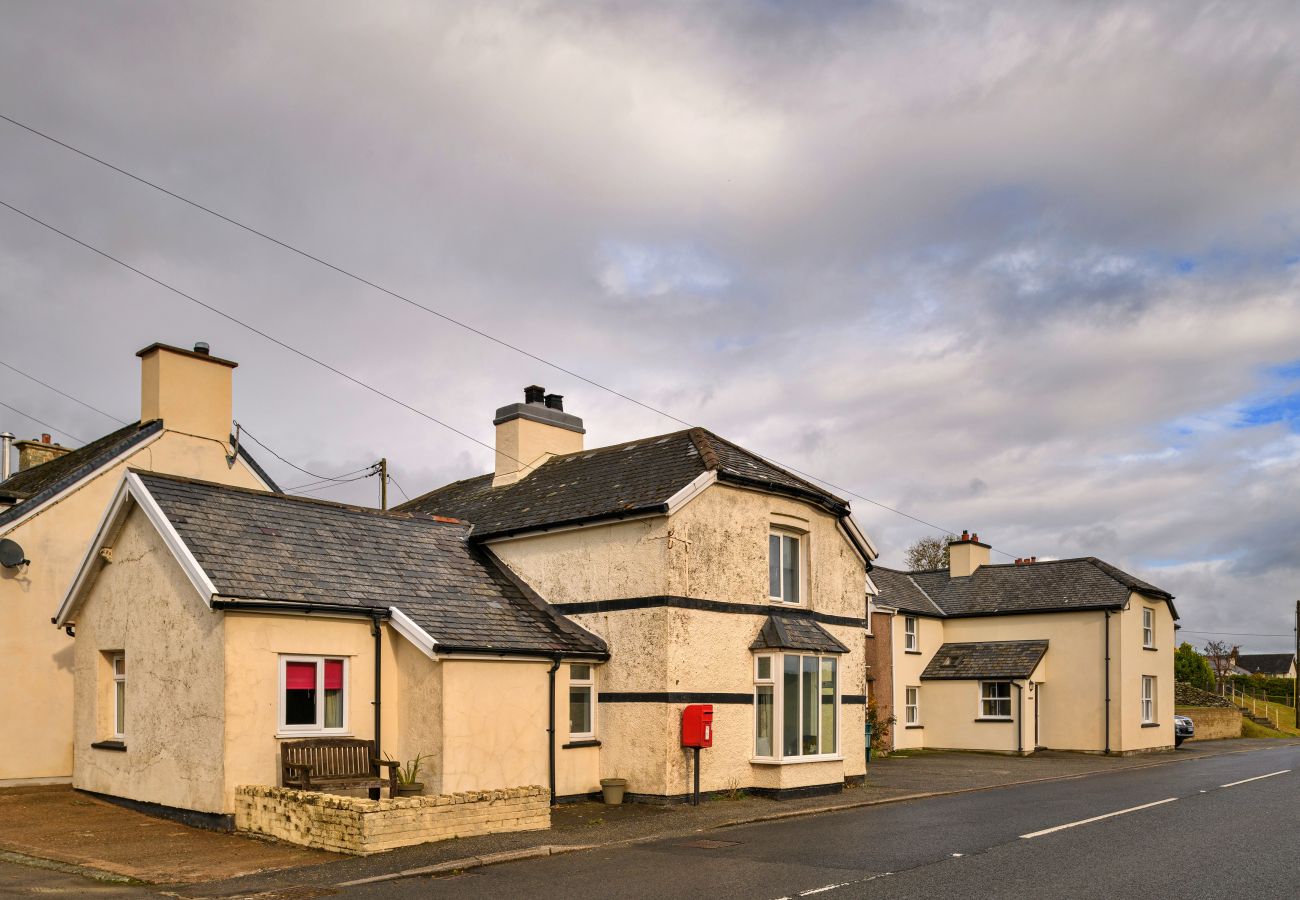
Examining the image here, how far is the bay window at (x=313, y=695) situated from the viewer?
1669 centimetres

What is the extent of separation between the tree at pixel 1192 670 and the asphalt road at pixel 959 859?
1816 inches

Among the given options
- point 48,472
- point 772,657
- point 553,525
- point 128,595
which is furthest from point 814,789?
point 48,472

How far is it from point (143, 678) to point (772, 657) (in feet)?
35.3

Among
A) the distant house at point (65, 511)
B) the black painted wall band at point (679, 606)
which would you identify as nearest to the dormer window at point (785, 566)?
the black painted wall band at point (679, 606)

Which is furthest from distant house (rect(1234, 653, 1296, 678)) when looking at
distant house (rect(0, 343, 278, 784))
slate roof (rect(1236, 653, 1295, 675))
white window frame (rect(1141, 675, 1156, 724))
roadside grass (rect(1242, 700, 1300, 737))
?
distant house (rect(0, 343, 278, 784))

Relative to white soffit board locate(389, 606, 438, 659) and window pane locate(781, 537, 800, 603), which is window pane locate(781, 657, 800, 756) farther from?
white soffit board locate(389, 606, 438, 659)

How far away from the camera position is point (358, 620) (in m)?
17.6

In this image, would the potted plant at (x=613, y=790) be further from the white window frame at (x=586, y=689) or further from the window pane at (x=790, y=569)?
the window pane at (x=790, y=569)

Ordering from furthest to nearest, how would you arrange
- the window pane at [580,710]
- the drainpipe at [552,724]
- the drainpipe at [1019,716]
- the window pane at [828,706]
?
1. the drainpipe at [1019,716]
2. the window pane at [828,706]
3. the window pane at [580,710]
4. the drainpipe at [552,724]

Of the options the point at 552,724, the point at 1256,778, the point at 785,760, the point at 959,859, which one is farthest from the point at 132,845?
the point at 1256,778

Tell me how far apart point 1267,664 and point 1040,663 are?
369 feet

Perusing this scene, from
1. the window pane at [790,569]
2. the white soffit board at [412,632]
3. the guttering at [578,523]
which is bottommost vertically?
the white soffit board at [412,632]

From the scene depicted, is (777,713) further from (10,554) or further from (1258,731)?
(1258,731)

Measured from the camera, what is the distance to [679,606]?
19547 millimetres
